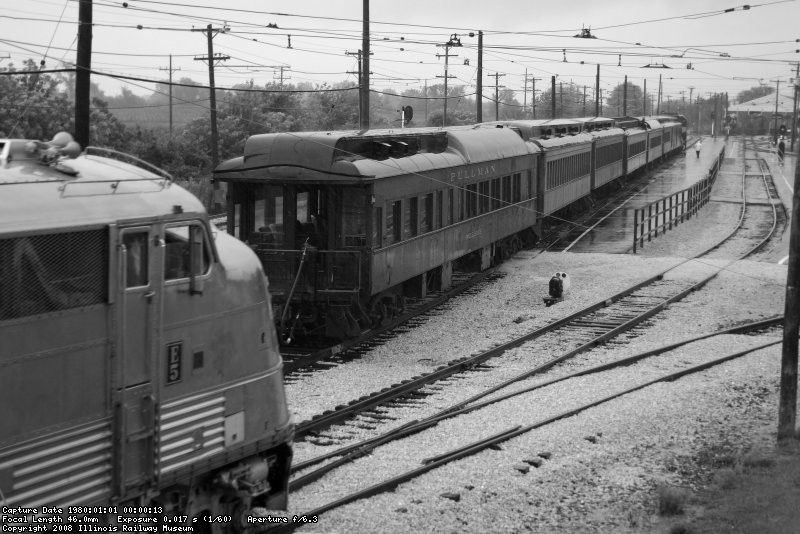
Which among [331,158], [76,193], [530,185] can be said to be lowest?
[530,185]

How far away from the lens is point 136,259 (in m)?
6.22

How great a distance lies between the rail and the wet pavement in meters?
0.50

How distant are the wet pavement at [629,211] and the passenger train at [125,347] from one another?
2205cm

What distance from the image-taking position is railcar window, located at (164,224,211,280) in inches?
255

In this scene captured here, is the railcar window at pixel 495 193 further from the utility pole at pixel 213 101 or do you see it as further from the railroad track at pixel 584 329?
the utility pole at pixel 213 101

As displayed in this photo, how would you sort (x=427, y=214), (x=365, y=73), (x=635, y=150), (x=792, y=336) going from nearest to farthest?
(x=792, y=336)
(x=427, y=214)
(x=365, y=73)
(x=635, y=150)

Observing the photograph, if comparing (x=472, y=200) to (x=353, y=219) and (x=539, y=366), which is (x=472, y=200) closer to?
(x=353, y=219)

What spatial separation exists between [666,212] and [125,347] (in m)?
32.5

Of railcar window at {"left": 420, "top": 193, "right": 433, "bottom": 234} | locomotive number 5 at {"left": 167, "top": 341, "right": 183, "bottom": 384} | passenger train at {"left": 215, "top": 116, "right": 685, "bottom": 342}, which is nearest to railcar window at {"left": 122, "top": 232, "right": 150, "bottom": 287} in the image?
locomotive number 5 at {"left": 167, "top": 341, "right": 183, "bottom": 384}

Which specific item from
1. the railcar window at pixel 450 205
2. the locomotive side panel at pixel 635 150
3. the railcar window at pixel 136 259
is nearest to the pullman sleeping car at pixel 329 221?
the railcar window at pixel 450 205

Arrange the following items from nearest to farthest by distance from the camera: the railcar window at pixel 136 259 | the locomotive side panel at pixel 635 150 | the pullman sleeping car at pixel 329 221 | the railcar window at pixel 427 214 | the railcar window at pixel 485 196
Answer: the railcar window at pixel 136 259 → the pullman sleeping car at pixel 329 221 → the railcar window at pixel 427 214 → the railcar window at pixel 485 196 → the locomotive side panel at pixel 635 150

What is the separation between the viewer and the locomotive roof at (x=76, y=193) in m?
5.64

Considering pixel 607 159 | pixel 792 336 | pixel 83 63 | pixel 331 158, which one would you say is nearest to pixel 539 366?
pixel 792 336

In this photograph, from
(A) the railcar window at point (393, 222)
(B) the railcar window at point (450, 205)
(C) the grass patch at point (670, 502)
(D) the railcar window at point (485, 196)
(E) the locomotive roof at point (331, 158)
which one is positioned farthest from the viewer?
(D) the railcar window at point (485, 196)
